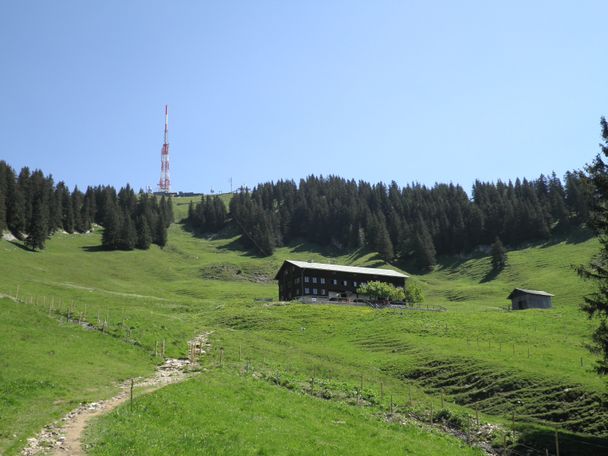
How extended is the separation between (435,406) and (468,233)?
138 m

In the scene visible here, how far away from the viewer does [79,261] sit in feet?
386

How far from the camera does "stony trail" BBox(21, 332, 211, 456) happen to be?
59.5ft

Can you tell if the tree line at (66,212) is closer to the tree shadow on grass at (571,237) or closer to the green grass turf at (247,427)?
the green grass turf at (247,427)

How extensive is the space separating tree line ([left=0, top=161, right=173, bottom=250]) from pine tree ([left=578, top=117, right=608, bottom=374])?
11489 centimetres

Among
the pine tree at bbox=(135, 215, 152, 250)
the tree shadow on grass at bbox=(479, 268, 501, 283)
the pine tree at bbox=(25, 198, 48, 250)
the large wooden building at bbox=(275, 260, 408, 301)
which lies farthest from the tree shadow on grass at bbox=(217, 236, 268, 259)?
the tree shadow on grass at bbox=(479, 268, 501, 283)

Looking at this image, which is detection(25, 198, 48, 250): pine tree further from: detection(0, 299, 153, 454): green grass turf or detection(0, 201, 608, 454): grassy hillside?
detection(0, 299, 153, 454): green grass turf

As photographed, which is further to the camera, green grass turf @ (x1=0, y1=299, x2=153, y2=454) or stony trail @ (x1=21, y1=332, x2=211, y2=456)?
green grass turf @ (x1=0, y1=299, x2=153, y2=454)

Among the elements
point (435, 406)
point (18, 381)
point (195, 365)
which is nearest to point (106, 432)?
point (18, 381)

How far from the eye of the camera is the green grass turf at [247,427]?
1950 cm

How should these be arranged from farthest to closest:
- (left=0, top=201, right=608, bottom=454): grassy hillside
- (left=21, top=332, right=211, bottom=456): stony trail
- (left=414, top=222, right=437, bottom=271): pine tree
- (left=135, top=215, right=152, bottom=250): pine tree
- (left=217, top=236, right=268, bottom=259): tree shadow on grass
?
(left=217, top=236, right=268, bottom=259): tree shadow on grass < (left=135, top=215, right=152, bottom=250): pine tree < (left=414, top=222, right=437, bottom=271): pine tree < (left=0, top=201, right=608, bottom=454): grassy hillside < (left=21, top=332, right=211, bottom=456): stony trail

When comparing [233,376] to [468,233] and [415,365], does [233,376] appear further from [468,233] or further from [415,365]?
[468,233]

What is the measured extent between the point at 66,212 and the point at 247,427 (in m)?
144

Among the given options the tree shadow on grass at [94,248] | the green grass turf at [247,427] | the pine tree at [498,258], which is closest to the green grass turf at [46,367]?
the green grass turf at [247,427]

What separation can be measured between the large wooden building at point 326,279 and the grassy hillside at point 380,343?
10.2m
